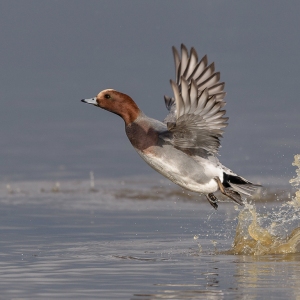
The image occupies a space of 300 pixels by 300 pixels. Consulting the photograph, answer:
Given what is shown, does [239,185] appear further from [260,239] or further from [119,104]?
[119,104]

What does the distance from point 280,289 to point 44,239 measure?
4.88 metres

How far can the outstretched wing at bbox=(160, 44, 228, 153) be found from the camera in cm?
905

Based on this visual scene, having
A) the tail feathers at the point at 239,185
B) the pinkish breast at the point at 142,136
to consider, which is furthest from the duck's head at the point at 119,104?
the tail feathers at the point at 239,185

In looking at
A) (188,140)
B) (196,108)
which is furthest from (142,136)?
(196,108)

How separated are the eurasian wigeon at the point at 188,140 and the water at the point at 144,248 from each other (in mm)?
742

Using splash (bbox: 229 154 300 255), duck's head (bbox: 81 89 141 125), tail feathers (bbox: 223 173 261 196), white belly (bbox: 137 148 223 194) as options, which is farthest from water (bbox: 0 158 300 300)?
duck's head (bbox: 81 89 141 125)

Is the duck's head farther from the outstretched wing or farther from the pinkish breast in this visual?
the outstretched wing

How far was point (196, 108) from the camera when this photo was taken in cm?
914

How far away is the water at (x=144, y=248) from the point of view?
7.49 m

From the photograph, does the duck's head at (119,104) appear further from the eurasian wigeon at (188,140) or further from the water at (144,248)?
the water at (144,248)

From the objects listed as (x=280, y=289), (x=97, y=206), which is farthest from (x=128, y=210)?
(x=280, y=289)

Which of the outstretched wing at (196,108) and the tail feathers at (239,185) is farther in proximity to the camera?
the tail feathers at (239,185)

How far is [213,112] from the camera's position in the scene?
30.6 ft

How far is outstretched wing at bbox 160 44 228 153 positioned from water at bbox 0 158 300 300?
3.84 feet
